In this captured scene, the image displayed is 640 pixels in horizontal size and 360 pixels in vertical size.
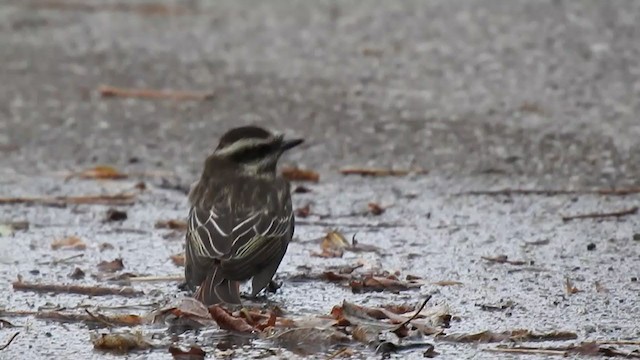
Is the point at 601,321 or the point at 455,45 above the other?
the point at 455,45

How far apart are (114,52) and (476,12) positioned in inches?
139

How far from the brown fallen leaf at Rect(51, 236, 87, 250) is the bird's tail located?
1732 mm

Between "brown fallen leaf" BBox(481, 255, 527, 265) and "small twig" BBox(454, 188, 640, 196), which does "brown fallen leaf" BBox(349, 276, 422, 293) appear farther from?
"small twig" BBox(454, 188, 640, 196)

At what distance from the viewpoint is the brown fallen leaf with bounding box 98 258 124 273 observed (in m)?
8.10

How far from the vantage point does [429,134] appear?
11.5 m

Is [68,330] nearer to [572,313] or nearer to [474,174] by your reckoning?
[572,313]

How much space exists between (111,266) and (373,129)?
13.1ft

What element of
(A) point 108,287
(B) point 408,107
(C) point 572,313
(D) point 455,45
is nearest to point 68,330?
(A) point 108,287

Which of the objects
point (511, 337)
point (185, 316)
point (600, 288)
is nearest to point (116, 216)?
point (185, 316)

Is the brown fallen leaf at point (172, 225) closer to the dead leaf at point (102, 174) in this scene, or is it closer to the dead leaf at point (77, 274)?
the dead leaf at point (77, 274)

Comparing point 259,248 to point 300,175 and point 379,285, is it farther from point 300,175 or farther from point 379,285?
point 300,175

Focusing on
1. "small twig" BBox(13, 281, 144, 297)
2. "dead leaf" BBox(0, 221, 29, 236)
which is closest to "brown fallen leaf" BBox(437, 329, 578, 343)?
"small twig" BBox(13, 281, 144, 297)

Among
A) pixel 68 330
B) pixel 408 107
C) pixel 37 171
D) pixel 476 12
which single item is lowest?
pixel 68 330

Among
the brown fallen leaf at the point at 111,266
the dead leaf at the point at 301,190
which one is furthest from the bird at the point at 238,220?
the dead leaf at the point at 301,190
